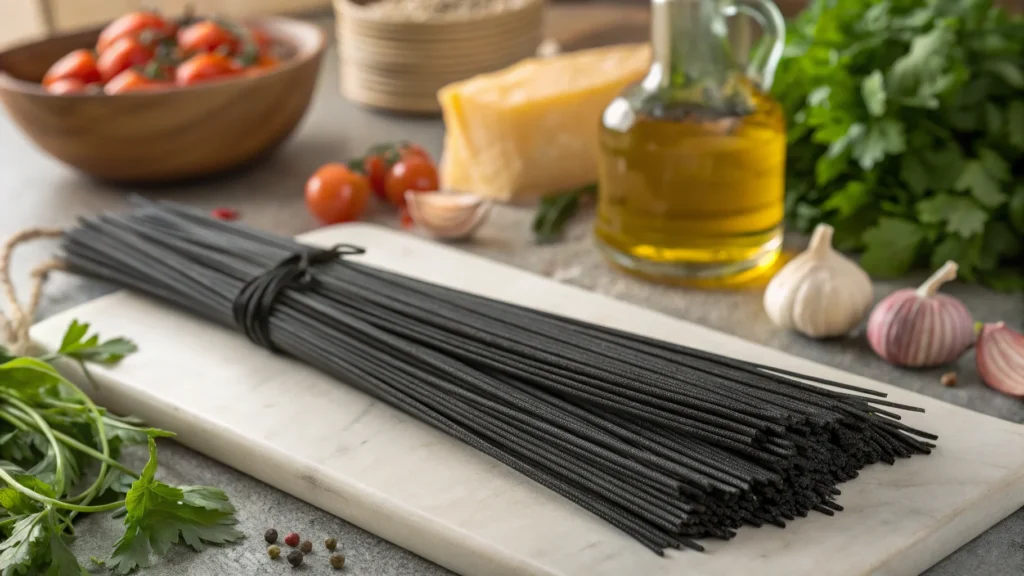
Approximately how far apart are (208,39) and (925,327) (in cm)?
132

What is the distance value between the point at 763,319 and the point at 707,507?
542mm

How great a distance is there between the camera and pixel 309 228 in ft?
5.63

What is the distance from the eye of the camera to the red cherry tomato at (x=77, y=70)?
6.02 ft

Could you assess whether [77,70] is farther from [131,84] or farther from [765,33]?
[765,33]

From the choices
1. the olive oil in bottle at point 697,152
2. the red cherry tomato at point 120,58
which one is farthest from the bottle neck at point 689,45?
the red cherry tomato at point 120,58

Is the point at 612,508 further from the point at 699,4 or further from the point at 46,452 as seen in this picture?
the point at 699,4

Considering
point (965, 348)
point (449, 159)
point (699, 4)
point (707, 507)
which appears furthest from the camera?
point (449, 159)

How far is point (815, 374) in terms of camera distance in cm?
110

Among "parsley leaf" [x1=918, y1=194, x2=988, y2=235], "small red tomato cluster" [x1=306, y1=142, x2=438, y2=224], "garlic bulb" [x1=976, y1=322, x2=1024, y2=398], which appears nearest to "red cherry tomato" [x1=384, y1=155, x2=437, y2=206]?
"small red tomato cluster" [x1=306, y1=142, x2=438, y2=224]

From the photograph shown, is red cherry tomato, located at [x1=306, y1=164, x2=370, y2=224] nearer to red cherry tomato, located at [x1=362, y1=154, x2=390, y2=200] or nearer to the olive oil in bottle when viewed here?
red cherry tomato, located at [x1=362, y1=154, x2=390, y2=200]

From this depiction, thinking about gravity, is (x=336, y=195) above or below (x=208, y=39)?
below

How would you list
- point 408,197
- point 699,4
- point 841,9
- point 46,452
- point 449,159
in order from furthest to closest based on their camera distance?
point 449,159
point 408,197
point 841,9
point 699,4
point 46,452

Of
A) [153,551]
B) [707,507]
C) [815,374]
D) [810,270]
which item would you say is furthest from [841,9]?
[153,551]

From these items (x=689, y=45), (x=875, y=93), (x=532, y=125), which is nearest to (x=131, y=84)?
(x=532, y=125)
